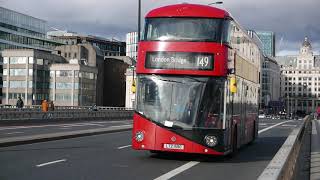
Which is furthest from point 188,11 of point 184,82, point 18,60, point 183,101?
point 18,60

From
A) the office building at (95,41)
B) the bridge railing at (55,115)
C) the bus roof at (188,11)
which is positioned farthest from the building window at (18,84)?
the bus roof at (188,11)

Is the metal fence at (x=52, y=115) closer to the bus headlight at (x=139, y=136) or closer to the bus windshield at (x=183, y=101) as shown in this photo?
the bus headlight at (x=139, y=136)

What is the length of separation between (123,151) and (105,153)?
1.19 meters

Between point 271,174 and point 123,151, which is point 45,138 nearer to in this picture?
point 123,151

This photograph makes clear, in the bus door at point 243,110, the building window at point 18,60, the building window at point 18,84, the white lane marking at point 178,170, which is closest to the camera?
the white lane marking at point 178,170

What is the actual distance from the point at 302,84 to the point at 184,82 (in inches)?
6565

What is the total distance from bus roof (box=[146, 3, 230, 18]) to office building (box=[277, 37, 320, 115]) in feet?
527

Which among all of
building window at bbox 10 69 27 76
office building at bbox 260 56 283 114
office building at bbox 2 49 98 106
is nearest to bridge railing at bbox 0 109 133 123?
building window at bbox 10 69 27 76

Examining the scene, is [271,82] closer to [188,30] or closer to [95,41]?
[95,41]

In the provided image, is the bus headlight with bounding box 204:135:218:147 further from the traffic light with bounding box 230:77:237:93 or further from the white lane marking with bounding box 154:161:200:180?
the traffic light with bounding box 230:77:237:93

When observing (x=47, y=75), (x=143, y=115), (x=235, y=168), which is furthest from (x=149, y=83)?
(x=47, y=75)

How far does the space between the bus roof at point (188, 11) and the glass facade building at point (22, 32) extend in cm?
12251

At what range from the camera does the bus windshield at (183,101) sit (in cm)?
1523

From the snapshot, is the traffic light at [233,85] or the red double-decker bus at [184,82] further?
the traffic light at [233,85]
